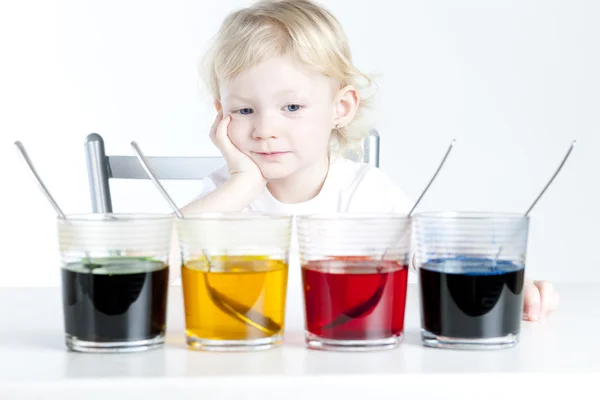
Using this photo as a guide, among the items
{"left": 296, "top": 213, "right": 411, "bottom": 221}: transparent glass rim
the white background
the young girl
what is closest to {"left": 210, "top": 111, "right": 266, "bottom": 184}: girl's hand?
the young girl

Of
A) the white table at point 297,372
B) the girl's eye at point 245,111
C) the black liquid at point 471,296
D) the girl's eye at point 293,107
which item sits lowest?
the white table at point 297,372

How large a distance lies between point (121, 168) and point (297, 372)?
3.76 feet

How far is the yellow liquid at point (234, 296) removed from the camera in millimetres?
761

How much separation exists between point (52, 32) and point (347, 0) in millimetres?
1134

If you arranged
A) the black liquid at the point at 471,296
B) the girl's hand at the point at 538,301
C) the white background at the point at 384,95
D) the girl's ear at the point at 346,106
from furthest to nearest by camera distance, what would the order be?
the white background at the point at 384,95 < the girl's ear at the point at 346,106 < the girl's hand at the point at 538,301 < the black liquid at the point at 471,296

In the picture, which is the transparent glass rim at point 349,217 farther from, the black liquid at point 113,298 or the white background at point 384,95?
the white background at point 384,95

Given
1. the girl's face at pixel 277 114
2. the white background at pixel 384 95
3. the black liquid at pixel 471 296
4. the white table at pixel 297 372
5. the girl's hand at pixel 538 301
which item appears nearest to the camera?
the white table at pixel 297 372

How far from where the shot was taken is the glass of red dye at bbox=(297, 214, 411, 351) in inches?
30.5

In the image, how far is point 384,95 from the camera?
341 centimetres

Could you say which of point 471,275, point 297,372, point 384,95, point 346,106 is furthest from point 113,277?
point 384,95

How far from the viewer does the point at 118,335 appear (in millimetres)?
773

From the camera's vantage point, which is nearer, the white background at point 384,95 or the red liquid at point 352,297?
the red liquid at point 352,297

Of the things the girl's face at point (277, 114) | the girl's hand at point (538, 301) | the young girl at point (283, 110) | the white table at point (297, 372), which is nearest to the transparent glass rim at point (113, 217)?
the white table at point (297, 372)

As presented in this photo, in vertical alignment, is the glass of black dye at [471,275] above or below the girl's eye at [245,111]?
below
